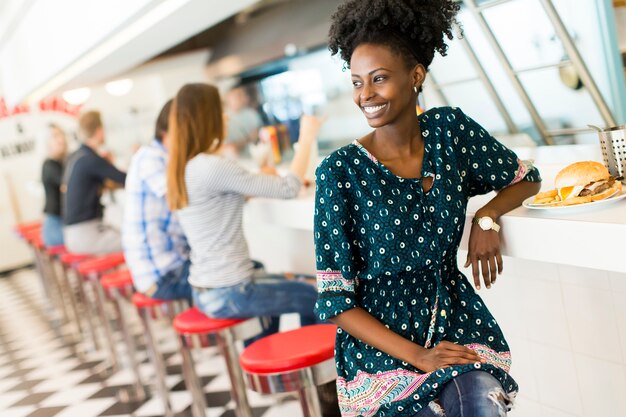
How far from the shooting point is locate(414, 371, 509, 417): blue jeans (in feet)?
4.40

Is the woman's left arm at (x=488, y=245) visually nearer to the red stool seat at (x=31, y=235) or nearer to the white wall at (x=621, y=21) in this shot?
the white wall at (x=621, y=21)

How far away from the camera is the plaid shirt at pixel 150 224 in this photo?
124 inches

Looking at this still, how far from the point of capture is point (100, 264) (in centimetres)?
424

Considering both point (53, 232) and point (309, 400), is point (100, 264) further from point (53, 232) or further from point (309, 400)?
point (309, 400)

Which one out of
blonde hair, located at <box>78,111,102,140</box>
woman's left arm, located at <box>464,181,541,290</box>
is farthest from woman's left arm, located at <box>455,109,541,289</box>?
blonde hair, located at <box>78,111,102,140</box>

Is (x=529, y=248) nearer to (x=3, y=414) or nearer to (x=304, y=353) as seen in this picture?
(x=304, y=353)

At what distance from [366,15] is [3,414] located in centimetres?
351

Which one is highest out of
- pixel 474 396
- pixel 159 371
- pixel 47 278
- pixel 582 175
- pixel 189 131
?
pixel 189 131

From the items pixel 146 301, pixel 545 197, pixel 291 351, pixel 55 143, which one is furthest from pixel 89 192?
pixel 545 197

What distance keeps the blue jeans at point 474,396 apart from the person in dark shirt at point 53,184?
487 centimetres

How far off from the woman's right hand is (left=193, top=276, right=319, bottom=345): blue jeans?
1185 mm

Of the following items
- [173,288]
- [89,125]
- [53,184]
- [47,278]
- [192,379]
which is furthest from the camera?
[47,278]

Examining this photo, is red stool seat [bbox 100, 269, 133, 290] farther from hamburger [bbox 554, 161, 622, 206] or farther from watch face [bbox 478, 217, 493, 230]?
hamburger [bbox 554, 161, 622, 206]

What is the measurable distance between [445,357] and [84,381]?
3390 millimetres
